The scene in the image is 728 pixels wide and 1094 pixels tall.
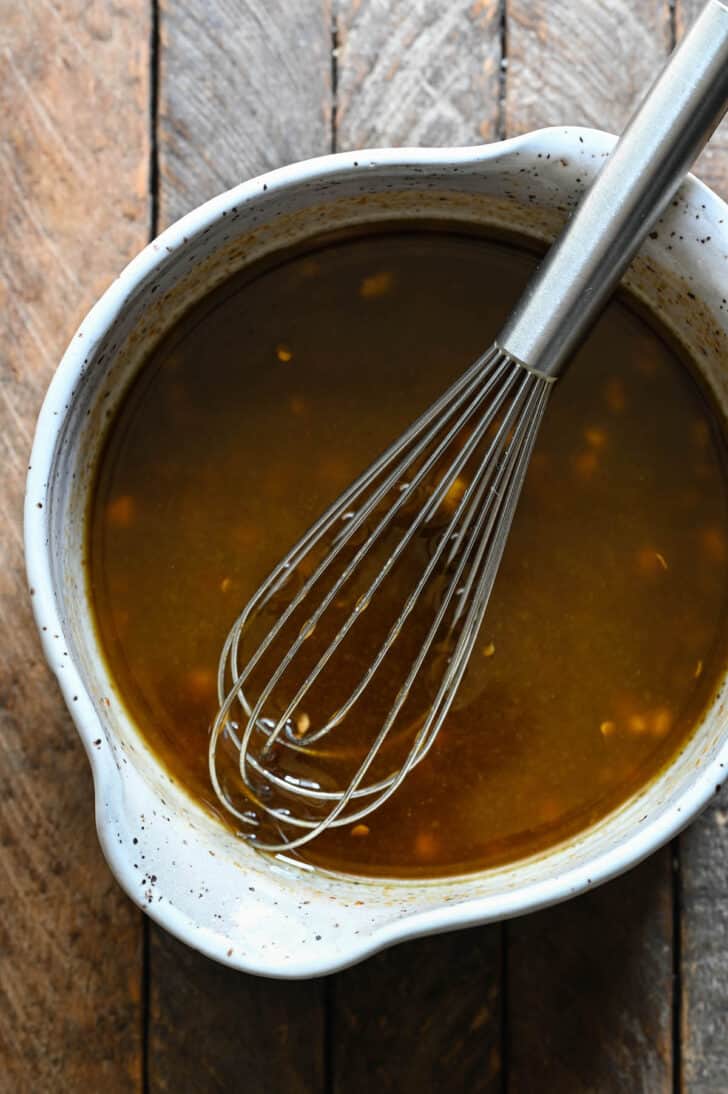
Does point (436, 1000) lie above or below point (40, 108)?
below

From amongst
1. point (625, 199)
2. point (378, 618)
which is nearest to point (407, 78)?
point (625, 199)

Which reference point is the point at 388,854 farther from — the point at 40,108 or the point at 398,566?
the point at 40,108

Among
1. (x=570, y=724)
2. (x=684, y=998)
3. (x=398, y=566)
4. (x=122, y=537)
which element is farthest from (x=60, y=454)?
(x=684, y=998)

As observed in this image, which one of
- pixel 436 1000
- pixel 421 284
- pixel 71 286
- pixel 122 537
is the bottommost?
pixel 436 1000

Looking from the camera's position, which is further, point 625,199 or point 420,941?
point 420,941

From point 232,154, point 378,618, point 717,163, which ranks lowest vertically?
point 378,618

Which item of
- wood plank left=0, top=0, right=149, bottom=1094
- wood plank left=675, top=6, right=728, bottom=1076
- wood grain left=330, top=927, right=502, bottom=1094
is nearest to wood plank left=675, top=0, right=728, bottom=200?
wood plank left=675, top=6, right=728, bottom=1076

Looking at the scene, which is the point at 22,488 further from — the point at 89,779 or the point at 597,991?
the point at 597,991
